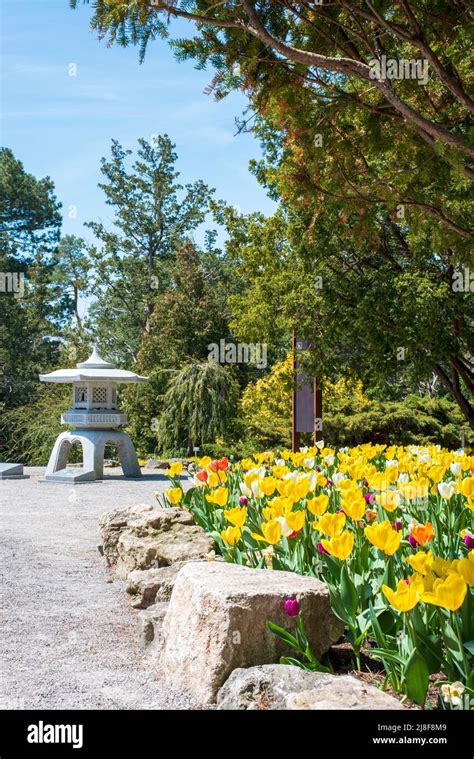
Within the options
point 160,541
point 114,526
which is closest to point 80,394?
point 114,526

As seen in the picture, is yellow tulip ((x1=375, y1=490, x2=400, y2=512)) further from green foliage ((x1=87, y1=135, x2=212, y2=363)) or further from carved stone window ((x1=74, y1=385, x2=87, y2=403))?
green foliage ((x1=87, y1=135, x2=212, y2=363))

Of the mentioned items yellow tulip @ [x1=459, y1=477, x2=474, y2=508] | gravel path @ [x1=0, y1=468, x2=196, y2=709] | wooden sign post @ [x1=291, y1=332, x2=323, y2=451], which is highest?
wooden sign post @ [x1=291, y1=332, x2=323, y2=451]

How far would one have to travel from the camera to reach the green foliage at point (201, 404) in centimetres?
1767

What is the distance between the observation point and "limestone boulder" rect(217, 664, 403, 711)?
2.31 m

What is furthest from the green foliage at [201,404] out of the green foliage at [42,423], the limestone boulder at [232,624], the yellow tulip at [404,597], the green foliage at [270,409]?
the yellow tulip at [404,597]

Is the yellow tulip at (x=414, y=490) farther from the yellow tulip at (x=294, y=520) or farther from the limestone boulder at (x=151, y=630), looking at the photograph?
the limestone boulder at (x=151, y=630)

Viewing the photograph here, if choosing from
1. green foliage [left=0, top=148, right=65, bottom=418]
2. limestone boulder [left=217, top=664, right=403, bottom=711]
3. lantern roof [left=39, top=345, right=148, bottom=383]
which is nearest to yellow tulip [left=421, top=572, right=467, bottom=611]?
limestone boulder [left=217, top=664, right=403, bottom=711]

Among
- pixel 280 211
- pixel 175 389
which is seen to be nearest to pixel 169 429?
pixel 175 389

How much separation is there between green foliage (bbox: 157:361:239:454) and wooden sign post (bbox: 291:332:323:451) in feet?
17.4

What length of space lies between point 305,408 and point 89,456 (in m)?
4.11

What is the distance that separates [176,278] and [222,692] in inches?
833

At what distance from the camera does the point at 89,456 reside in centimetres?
1375

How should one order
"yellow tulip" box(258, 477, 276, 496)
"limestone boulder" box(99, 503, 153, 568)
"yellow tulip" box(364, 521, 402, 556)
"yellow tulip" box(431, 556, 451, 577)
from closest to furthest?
"yellow tulip" box(431, 556, 451, 577) → "yellow tulip" box(364, 521, 402, 556) → "yellow tulip" box(258, 477, 276, 496) → "limestone boulder" box(99, 503, 153, 568)

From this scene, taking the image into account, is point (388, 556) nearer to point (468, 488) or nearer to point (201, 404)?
point (468, 488)
